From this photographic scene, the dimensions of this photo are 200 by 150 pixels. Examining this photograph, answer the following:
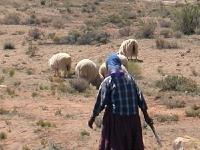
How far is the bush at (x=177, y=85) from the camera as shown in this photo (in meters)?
17.3

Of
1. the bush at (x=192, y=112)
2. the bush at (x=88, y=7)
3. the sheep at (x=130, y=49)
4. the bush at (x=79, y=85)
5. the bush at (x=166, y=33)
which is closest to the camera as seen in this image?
the bush at (x=192, y=112)

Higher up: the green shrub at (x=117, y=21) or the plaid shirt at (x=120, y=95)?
the plaid shirt at (x=120, y=95)

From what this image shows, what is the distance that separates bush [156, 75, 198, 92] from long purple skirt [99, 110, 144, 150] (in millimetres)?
8921

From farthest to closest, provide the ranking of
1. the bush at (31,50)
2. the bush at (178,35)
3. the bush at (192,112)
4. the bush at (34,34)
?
the bush at (178,35) < the bush at (34,34) < the bush at (31,50) < the bush at (192,112)

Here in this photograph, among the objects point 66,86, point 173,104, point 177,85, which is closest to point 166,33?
point 177,85

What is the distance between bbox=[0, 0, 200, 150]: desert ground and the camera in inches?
496

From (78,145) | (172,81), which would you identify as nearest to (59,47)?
(172,81)

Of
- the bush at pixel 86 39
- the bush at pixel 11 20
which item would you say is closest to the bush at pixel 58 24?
the bush at pixel 11 20

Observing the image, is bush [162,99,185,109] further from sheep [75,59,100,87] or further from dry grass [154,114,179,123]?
sheep [75,59,100,87]

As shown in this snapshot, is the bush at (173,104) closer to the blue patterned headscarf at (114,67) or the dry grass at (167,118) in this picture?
the dry grass at (167,118)

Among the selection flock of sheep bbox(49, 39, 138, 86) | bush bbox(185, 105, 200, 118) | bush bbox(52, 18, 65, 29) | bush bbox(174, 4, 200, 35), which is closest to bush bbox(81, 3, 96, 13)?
bush bbox(52, 18, 65, 29)

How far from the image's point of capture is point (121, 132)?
847cm

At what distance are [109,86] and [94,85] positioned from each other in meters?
10.0

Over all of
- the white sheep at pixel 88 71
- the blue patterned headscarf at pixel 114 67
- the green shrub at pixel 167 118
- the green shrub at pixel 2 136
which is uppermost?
the blue patterned headscarf at pixel 114 67
